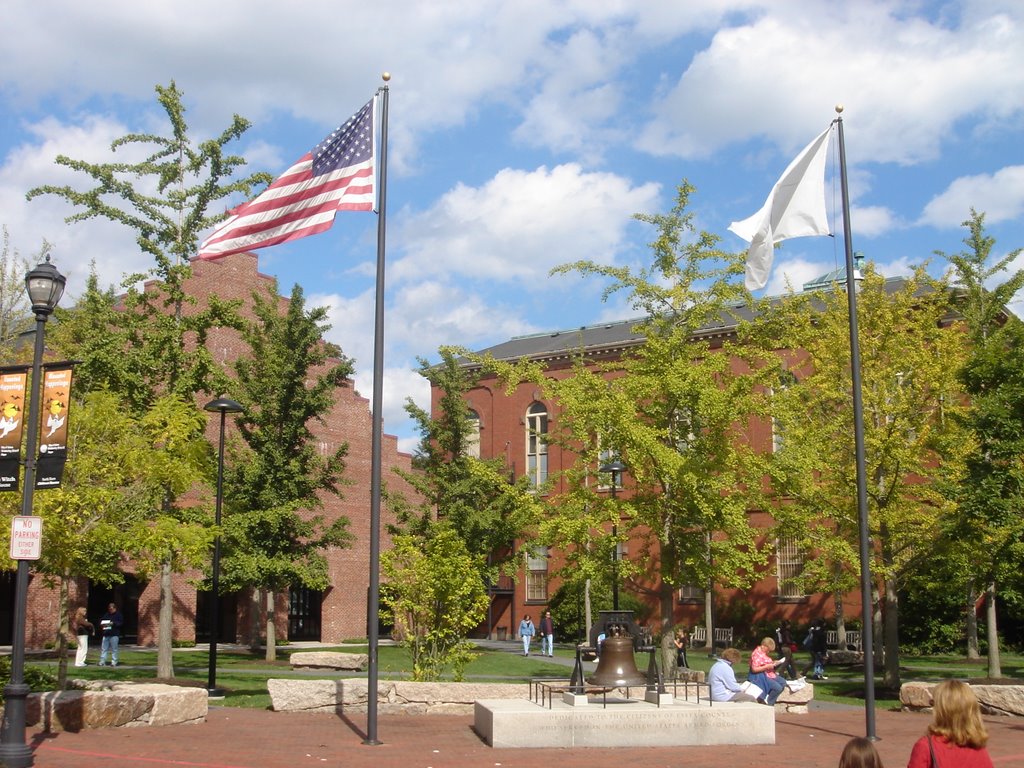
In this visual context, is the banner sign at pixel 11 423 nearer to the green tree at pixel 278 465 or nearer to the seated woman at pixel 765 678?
the seated woman at pixel 765 678

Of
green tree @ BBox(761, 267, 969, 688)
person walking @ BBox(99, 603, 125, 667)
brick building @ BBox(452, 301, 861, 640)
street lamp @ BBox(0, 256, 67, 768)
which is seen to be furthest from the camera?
brick building @ BBox(452, 301, 861, 640)

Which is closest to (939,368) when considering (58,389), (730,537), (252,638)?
(730,537)

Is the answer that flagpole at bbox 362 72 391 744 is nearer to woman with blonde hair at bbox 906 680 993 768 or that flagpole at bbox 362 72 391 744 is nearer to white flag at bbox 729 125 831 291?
white flag at bbox 729 125 831 291

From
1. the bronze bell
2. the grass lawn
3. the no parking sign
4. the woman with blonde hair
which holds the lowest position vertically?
the grass lawn

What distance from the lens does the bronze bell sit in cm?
1493

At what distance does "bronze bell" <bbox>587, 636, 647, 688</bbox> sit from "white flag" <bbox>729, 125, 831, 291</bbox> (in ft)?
19.5

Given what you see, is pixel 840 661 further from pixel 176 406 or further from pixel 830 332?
pixel 176 406

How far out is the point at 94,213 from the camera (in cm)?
2353

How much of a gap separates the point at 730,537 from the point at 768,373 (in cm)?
383

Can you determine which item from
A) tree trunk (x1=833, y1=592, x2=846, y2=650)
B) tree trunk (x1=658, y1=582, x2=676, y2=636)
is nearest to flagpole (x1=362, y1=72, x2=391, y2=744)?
tree trunk (x1=658, y1=582, x2=676, y2=636)

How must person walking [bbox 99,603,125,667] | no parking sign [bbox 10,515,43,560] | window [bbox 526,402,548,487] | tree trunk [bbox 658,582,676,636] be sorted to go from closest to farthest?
no parking sign [bbox 10,515,43,560] < tree trunk [bbox 658,582,676,636] < person walking [bbox 99,603,125,667] < window [bbox 526,402,548,487]

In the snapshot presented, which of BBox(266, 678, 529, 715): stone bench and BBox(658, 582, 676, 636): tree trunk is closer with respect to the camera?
BBox(266, 678, 529, 715): stone bench

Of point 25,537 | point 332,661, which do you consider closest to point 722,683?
point 25,537

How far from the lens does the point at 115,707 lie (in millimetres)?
15023
